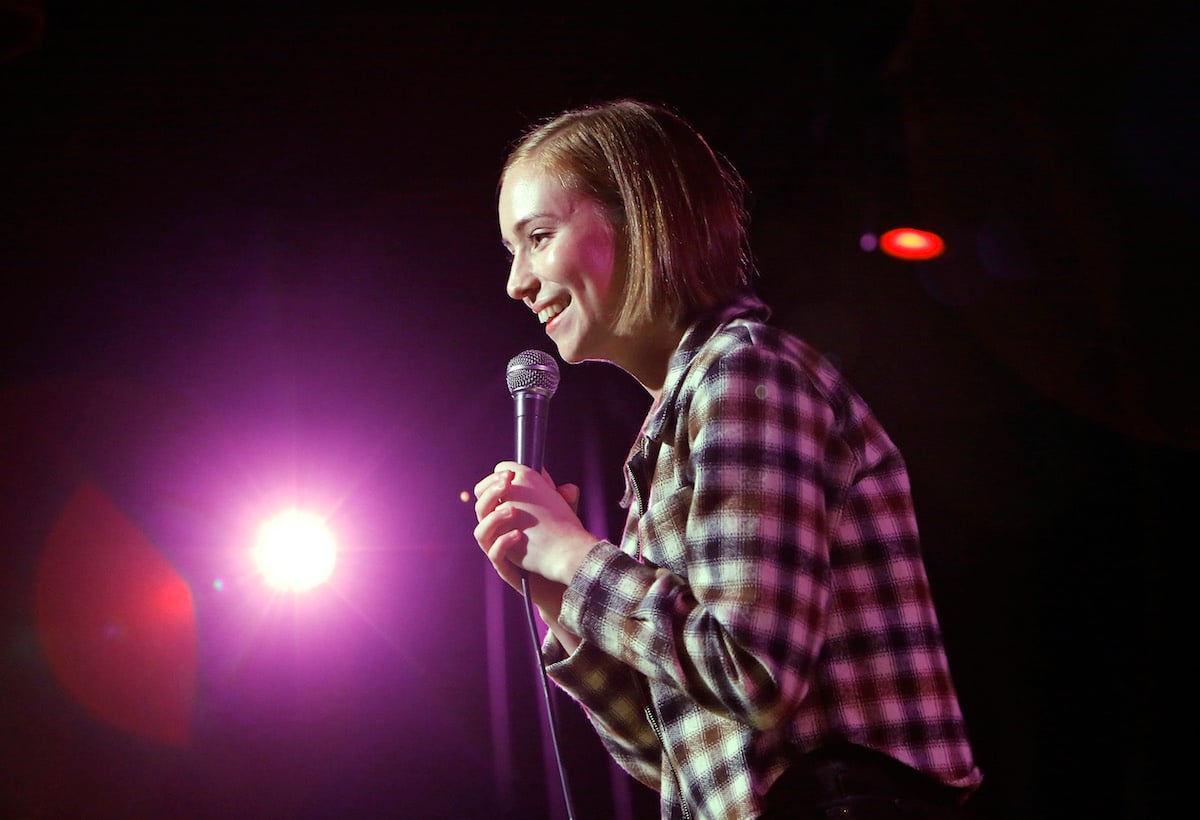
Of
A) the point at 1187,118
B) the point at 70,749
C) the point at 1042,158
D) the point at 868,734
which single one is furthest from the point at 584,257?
the point at 70,749

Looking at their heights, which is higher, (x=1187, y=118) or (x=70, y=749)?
(x=1187, y=118)

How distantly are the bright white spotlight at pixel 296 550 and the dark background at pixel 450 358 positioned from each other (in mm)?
60

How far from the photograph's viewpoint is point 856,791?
0.99m

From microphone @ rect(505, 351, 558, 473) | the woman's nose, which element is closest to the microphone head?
microphone @ rect(505, 351, 558, 473)

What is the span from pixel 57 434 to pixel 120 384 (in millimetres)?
235

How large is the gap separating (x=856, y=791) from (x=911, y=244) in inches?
92.0

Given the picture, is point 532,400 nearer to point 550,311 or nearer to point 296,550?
point 550,311

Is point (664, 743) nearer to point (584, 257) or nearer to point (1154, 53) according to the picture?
point (584, 257)

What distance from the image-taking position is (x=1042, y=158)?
2.79 metres

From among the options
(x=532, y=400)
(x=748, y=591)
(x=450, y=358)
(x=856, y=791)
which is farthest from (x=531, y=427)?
(x=450, y=358)

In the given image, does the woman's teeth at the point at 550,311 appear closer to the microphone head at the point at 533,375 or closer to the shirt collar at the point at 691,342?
the microphone head at the point at 533,375

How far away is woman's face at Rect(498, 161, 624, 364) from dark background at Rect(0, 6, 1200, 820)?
4.95 ft

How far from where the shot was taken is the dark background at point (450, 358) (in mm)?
2715

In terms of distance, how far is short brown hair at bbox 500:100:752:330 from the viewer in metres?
1.44
